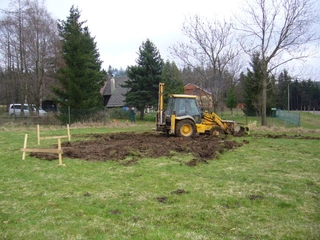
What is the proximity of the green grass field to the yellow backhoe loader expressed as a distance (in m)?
5.52

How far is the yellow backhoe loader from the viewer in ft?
50.2

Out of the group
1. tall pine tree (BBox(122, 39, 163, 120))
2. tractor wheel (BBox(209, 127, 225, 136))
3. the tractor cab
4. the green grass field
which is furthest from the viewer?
tall pine tree (BBox(122, 39, 163, 120))

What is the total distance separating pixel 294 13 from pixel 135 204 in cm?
2363

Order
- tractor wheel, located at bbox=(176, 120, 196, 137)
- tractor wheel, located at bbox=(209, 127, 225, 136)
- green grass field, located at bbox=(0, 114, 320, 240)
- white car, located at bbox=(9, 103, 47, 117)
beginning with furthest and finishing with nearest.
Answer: white car, located at bbox=(9, 103, 47, 117) → tractor wheel, located at bbox=(209, 127, 225, 136) → tractor wheel, located at bbox=(176, 120, 196, 137) → green grass field, located at bbox=(0, 114, 320, 240)

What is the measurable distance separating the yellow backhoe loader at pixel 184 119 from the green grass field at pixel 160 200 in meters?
5.52

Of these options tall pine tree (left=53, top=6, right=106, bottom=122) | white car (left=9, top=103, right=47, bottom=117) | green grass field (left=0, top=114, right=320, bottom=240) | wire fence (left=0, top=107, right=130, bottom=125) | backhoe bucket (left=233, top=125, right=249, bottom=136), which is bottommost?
green grass field (left=0, top=114, right=320, bottom=240)

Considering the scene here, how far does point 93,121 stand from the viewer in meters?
26.8

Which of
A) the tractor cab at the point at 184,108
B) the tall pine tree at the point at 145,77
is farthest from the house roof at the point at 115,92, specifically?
the tractor cab at the point at 184,108

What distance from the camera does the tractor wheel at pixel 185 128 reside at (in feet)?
50.0

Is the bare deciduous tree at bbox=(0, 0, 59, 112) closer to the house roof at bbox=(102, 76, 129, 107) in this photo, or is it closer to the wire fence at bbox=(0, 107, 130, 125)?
the wire fence at bbox=(0, 107, 130, 125)

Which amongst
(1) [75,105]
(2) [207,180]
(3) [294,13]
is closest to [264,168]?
(2) [207,180]

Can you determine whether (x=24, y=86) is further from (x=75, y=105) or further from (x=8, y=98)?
(x=8, y=98)

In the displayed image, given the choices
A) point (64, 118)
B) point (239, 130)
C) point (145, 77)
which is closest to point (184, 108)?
point (239, 130)

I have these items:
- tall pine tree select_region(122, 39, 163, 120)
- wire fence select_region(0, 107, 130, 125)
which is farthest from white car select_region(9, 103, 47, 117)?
tall pine tree select_region(122, 39, 163, 120)
